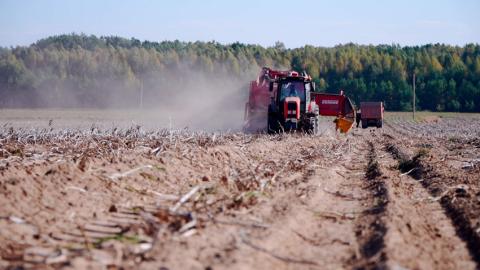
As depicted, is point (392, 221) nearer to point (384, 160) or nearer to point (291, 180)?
point (291, 180)

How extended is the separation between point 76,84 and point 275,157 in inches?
2409

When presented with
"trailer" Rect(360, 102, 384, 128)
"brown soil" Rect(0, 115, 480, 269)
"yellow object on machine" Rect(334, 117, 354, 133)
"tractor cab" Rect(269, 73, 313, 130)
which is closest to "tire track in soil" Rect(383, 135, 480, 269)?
"brown soil" Rect(0, 115, 480, 269)

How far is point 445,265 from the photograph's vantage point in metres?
6.21

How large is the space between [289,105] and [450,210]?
14968 millimetres

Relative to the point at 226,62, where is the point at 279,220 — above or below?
below

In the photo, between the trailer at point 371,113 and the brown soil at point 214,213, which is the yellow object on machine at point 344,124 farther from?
the brown soil at point 214,213

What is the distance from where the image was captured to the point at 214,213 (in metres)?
7.32

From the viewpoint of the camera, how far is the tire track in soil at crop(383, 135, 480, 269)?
6.68 m

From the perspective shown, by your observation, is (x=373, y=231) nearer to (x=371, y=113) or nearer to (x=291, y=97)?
(x=291, y=97)

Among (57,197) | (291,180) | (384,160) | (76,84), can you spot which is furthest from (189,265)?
(76,84)

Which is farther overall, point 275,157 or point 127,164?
point 275,157

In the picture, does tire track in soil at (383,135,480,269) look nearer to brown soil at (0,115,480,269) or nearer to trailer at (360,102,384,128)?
brown soil at (0,115,480,269)

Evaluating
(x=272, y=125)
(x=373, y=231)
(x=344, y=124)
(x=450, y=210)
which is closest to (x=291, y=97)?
(x=272, y=125)

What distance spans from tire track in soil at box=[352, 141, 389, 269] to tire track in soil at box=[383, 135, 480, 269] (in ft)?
2.09
